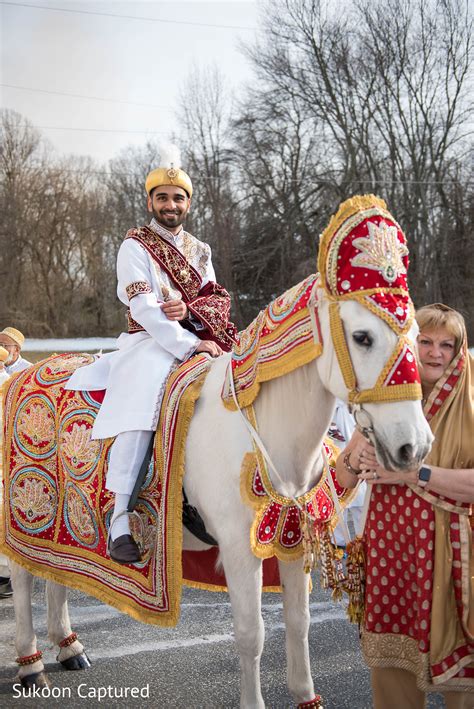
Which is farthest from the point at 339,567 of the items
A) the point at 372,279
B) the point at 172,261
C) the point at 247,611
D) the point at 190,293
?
the point at 172,261

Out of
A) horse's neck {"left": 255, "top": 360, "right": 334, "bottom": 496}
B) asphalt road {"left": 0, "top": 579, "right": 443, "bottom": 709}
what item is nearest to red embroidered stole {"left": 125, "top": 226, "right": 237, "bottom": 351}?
horse's neck {"left": 255, "top": 360, "right": 334, "bottom": 496}

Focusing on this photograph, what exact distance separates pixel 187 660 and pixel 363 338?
2.50 m

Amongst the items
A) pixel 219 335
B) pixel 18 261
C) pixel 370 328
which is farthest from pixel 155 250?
pixel 18 261

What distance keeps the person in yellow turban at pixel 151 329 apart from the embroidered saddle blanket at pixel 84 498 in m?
0.09

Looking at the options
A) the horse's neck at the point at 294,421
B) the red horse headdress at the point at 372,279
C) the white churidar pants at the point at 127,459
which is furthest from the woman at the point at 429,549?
the white churidar pants at the point at 127,459

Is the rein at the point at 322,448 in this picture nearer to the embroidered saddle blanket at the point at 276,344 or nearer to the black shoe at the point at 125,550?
the embroidered saddle blanket at the point at 276,344

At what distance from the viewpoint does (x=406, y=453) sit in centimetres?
209

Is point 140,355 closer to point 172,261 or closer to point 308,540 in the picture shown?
point 172,261

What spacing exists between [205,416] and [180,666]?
A: 5.55 ft

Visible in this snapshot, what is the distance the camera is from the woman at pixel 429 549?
2320mm

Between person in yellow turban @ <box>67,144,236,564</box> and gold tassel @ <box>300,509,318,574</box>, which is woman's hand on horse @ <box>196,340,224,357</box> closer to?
person in yellow turban @ <box>67,144,236,564</box>

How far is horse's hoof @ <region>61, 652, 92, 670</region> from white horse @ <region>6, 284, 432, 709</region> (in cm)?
119

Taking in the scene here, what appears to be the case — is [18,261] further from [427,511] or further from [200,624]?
[427,511]

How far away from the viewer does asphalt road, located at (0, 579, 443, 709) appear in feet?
11.2
